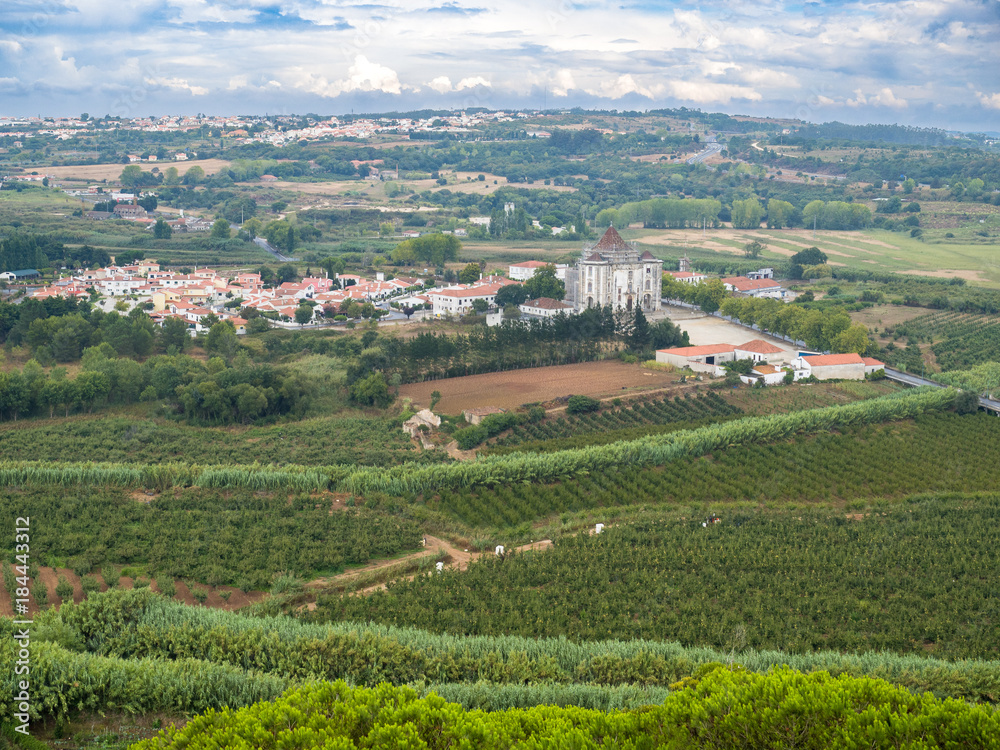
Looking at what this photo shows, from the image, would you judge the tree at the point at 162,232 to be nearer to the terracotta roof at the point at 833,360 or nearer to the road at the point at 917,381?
the terracotta roof at the point at 833,360

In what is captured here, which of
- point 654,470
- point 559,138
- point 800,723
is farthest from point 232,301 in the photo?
point 559,138

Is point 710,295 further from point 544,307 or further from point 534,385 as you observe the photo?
point 534,385

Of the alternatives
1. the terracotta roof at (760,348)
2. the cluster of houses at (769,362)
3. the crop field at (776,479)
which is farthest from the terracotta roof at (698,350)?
the crop field at (776,479)

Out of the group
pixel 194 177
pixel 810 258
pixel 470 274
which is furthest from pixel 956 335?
pixel 194 177

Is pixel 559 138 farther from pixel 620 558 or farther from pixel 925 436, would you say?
pixel 620 558

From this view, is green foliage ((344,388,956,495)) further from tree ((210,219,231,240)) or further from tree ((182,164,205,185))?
tree ((182,164,205,185))

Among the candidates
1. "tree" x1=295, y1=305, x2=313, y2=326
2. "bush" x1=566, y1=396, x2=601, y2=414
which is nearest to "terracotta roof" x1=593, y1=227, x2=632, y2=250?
"tree" x1=295, y1=305, x2=313, y2=326
